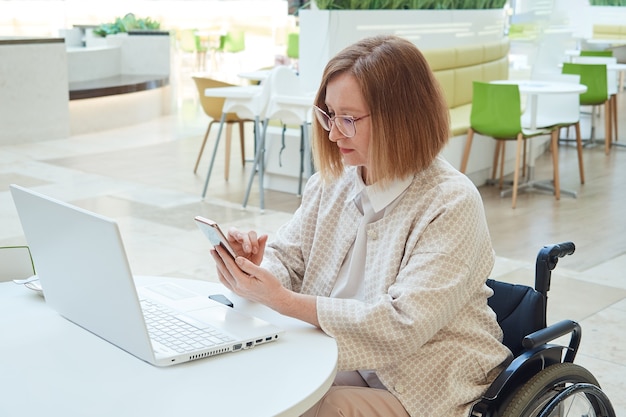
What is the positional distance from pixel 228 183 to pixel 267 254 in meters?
4.86

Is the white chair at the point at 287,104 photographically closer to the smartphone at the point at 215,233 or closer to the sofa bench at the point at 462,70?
the sofa bench at the point at 462,70

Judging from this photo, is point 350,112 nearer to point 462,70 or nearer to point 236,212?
point 236,212

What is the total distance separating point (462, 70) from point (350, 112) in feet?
19.8

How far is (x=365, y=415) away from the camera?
5.50 ft

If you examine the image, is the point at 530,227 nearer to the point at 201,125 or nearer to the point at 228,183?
the point at 228,183

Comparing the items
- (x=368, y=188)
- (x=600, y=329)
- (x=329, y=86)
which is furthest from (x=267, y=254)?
(x=600, y=329)

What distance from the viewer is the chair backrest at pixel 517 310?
189 cm

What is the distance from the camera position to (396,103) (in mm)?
1734

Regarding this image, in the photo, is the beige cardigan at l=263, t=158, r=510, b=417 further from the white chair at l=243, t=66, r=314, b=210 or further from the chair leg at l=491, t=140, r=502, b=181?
the chair leg at l=491, t=140, r=502, b=181

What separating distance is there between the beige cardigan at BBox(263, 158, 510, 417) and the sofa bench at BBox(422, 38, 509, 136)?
491cm

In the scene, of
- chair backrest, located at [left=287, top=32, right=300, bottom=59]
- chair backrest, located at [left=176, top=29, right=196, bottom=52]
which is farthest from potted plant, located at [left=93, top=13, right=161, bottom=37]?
chair backrest, located at [left=176, top=29, right=196, bottom=52]

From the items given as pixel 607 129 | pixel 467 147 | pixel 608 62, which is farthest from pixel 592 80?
pixel 467 147

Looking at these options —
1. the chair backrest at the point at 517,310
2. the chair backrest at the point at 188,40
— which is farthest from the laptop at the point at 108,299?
the chair backrest at the point at 188,40

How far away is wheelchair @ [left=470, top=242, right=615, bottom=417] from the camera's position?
1662 mm
